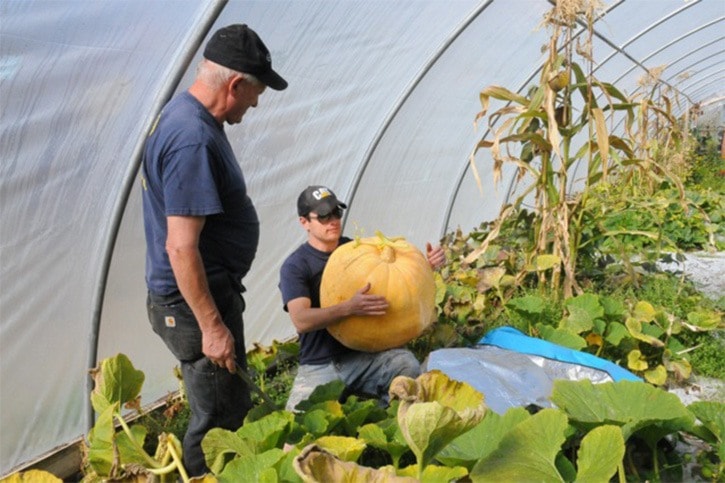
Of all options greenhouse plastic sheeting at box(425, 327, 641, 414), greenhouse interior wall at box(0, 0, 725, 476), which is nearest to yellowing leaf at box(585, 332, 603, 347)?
greenhouse plastic sheeting at box(425, 327, 641, 414)

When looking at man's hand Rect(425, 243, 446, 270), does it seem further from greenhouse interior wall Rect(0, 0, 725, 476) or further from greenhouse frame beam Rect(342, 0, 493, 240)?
greenhouse frame beam Rect(342, 0, 493, 240)

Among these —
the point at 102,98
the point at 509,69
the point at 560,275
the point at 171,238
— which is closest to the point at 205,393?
the point at 171,238

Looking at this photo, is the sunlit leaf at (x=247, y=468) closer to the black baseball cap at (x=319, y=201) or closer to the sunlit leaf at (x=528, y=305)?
the black baseball cap at (x=319, y=201)

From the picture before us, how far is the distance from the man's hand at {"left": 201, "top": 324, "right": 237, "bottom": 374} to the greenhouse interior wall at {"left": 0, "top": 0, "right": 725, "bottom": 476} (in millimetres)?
836

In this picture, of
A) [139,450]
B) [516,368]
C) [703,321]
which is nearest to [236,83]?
[139,450]

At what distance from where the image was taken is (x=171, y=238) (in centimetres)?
210

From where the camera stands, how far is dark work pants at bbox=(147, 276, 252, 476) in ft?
7.66

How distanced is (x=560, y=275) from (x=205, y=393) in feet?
7.87

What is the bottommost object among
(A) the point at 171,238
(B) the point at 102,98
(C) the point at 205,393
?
(C) the point at 205,393

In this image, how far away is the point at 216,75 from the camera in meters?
2.24

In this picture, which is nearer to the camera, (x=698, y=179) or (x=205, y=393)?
(x=205, y=393)

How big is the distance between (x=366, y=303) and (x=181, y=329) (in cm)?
67

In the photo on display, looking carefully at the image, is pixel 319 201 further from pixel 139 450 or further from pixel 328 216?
pixel 139 450

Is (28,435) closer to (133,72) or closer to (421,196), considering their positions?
(133,72)
